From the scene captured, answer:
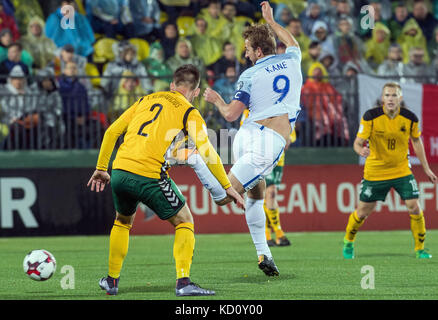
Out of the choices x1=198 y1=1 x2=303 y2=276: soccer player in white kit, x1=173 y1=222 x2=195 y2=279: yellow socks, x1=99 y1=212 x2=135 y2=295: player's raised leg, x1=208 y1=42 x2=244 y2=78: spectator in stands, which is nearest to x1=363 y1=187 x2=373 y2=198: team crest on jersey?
x1=198 y1=1 x2=303 y2=276: soccer player in white kit

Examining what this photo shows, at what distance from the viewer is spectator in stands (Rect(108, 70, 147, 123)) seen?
51.6 feet

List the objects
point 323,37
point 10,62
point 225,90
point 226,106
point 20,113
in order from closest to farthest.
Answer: point 226,106 → point 20,113 → point 225,90 → point 10,62 → point 323,37

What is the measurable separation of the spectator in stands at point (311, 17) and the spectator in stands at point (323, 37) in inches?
8.1

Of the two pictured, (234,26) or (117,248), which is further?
(234,26)

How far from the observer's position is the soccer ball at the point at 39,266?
812 cm

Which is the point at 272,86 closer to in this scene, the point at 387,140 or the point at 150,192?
the point at 150,192

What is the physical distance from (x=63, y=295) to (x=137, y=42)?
34.4ft

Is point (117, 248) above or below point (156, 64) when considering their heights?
below

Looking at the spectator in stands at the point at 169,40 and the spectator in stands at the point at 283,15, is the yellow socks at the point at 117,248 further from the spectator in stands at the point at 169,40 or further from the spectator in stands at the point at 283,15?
the spectator in stands at the point at 283,15

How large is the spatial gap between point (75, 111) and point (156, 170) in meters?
8.36

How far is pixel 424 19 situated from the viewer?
19328mm

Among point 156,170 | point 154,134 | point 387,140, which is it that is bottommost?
point 156,170

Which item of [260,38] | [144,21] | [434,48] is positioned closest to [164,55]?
[144,21]
